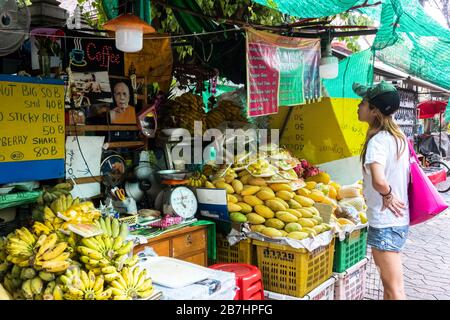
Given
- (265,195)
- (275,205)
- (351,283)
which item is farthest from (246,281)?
(351,283)

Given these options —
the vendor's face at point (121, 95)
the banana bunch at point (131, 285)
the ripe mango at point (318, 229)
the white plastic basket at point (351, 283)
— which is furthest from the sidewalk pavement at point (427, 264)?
the vendor's face at point (121, 95)

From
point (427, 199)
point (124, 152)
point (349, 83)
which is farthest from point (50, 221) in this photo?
point (349, 83)

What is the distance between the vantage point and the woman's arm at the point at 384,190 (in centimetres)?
300

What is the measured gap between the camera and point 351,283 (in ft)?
14.0

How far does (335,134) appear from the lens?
556 cm

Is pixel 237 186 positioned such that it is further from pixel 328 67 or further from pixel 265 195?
pixel 328 67

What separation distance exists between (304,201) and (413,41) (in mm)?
2421

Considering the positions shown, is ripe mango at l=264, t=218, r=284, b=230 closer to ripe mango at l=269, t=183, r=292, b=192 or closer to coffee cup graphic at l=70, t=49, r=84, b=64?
ripe mango at l=269, t=183, r=292, b=192

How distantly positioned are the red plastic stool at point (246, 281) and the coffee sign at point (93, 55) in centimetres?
212

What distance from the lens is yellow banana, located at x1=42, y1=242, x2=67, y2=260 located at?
2110 mm

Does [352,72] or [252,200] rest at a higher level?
[352,72]

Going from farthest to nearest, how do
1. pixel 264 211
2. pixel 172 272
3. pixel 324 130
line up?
pixel 324 130, pixel 264 211, pixel 172 272

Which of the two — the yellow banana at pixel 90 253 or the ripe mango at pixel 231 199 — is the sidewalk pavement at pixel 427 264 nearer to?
the ripe mango at pixel 231 199
